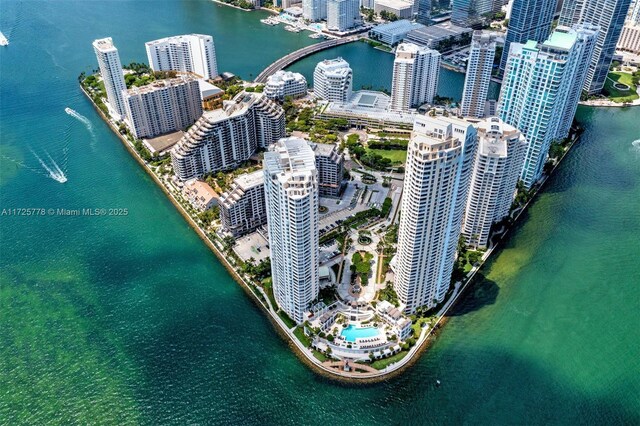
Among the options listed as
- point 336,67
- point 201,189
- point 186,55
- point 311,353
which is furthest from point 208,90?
point 311,353

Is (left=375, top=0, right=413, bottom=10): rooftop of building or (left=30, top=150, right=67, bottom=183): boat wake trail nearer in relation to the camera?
(left=30, top=150, right=67, bottom=183): boat wake trail

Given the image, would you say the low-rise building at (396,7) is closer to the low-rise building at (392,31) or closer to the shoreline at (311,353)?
the low-rise building at (392,31)

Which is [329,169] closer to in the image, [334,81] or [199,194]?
[199,194]

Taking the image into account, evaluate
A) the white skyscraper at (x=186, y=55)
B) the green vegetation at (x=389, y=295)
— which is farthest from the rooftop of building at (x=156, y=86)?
the green vegetation at (x=389, y=295)

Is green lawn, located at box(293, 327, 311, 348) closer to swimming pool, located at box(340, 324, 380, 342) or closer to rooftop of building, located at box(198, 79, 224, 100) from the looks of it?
swimming pool, located at box(340, 324, 380, 342)

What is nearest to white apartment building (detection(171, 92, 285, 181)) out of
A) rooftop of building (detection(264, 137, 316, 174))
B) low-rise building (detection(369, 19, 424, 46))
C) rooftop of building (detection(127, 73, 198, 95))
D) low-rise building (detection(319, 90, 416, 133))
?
rooftop of building (detection(127, 73, 198, 95))

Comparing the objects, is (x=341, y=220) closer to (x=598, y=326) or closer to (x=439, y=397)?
(x=439, y=397)
